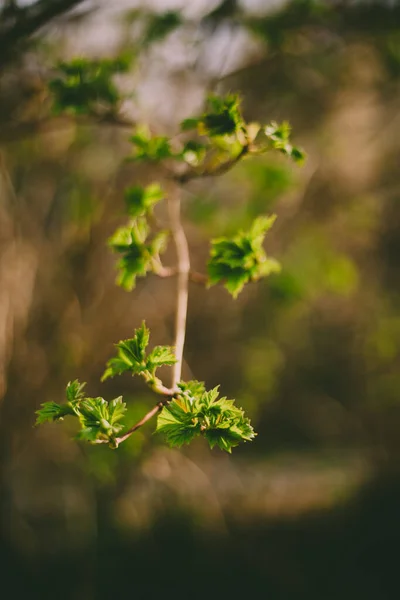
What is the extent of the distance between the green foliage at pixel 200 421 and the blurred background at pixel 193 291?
1.35 m

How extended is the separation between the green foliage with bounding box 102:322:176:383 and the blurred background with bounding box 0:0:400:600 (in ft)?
3.83

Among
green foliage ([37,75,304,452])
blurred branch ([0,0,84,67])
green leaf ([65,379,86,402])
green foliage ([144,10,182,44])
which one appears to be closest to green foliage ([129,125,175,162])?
green foliage ([37,75,304,452])

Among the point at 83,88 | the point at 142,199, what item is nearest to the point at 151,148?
the point at 142,199

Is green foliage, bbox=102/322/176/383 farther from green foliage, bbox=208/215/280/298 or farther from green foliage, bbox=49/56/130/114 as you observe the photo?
green foliage, bbox=49/56/130/114

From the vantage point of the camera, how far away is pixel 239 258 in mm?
1463

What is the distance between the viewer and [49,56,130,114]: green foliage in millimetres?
1959

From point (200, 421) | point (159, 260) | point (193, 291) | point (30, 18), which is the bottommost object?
point (200, 421)

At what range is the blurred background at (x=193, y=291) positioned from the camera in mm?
2807

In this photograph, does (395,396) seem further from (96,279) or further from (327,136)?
(96,279)

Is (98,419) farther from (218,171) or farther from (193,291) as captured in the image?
(193,291)

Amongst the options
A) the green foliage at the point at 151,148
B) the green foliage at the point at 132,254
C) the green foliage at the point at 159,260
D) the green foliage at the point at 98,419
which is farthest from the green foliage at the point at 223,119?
the green foliage at the point at 98,419

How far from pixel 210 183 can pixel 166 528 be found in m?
3.49

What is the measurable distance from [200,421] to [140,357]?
21 centimetres

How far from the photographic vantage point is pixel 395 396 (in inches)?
211
